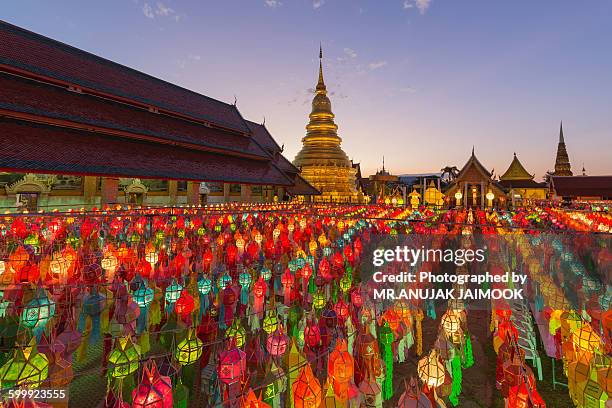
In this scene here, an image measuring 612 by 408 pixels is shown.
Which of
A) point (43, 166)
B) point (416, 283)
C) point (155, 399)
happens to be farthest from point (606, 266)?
point (43, 166)

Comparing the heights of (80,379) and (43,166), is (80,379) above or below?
below

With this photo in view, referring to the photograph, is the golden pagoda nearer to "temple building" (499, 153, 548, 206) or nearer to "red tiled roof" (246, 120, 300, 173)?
"red tiled roof" (246, 120, 300, 173)

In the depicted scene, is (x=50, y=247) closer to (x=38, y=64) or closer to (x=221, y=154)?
(x=38, y=64)

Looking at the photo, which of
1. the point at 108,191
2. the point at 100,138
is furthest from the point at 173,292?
the point at 100,138

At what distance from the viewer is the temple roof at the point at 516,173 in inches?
2010

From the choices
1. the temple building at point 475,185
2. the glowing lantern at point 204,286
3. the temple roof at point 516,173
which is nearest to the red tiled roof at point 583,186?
the temple roof at point 516,173

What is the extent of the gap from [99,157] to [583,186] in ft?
159

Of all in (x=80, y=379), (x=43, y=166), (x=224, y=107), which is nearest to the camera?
(x=80, y=379)

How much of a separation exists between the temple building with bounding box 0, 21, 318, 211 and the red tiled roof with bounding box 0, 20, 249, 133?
0.07m

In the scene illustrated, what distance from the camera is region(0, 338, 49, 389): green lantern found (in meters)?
3.54

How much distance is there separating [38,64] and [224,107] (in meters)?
15.1

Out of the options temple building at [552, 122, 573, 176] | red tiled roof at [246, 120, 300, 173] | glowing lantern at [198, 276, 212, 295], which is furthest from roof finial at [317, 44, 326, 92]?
temple building at [552, 122, 573, 176]

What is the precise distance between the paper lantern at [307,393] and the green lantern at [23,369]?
9.70ft

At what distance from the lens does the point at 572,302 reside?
6.27m
